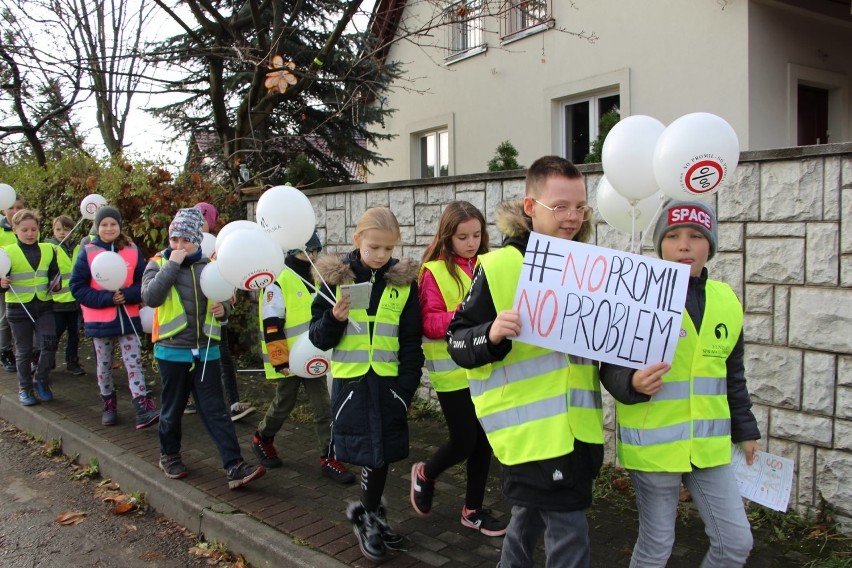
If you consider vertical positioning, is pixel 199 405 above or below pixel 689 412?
below

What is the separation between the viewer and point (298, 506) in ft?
13.7

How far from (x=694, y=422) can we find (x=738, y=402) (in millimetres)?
265

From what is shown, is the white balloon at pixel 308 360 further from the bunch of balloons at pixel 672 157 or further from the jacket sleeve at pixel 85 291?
the jacket sleeve at pixel 85 291

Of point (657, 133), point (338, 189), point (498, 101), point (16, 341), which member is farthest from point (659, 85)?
point (16, 341)

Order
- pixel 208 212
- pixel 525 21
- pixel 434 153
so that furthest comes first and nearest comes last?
pixel 434 153 < pixel 525 21 < pixel 208 212

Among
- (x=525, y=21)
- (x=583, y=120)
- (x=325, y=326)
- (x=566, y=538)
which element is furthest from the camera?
(x=525, y=21)

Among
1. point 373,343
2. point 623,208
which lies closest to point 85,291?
point 373,343

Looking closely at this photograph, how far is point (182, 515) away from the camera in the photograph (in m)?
4.30

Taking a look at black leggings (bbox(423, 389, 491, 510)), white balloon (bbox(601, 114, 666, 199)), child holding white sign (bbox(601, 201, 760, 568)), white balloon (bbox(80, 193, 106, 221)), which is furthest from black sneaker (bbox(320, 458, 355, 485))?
white balloon (bbox(80, 193, 106, 221))

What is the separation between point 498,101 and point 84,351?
772cm

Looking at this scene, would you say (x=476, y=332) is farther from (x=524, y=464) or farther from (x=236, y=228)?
(x=236, y=228)

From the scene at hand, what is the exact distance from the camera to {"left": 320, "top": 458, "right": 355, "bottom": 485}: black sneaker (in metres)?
4.56

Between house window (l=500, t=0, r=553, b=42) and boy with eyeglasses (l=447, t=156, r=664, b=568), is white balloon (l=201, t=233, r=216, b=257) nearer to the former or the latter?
boy with eyeglasses (l=447, t=156, r=664, b=568)

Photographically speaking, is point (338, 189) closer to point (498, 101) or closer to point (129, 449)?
point (129, 449)
